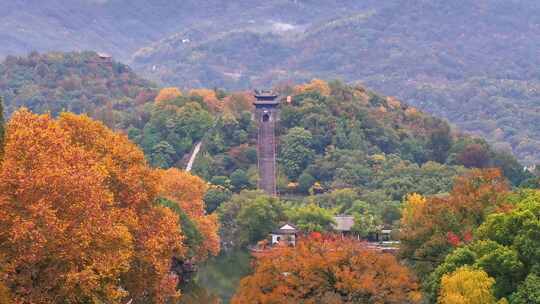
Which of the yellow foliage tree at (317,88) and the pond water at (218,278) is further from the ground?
the yellow foliage tree at (317,88)

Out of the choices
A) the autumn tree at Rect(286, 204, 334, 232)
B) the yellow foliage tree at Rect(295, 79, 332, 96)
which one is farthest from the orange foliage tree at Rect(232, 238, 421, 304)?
the yellow foliage tree at Rect(295, 79, 332, 96)

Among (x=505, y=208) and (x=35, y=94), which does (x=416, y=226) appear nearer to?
(x=505, y=208)

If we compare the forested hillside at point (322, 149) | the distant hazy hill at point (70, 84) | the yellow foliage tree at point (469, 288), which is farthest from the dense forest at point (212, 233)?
the distant hazy hill at point (70, 84)

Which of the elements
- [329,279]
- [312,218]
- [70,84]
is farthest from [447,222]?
[70,84]

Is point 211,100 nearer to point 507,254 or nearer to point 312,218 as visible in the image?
point 312,218

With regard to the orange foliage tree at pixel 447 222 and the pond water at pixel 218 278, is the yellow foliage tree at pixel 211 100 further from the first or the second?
the orange foliage tree at pixel 447 222

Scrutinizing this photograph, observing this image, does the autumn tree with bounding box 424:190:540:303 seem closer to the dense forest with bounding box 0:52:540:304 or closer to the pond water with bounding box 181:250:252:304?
the dense forest with bounding box 0:52:540:304
